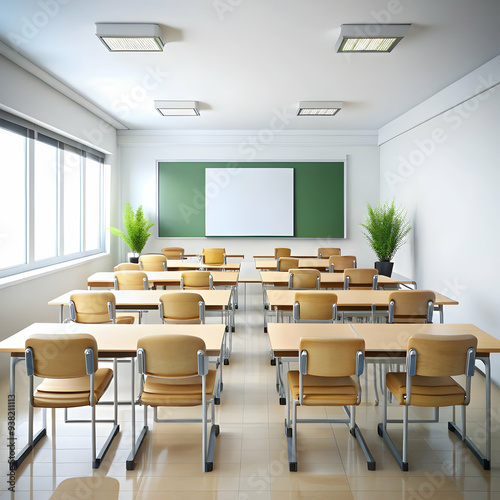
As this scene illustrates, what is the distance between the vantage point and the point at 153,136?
10.6 m

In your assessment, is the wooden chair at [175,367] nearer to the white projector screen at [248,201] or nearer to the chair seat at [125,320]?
the chair seat at [125,320]

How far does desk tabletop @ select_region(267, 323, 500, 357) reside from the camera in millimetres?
3203

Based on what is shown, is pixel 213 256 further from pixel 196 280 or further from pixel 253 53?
pixel 253 53

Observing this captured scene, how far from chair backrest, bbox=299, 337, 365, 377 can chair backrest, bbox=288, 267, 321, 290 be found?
3065mm

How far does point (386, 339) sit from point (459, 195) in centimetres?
361

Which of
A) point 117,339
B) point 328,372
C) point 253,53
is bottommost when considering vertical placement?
point 328,372

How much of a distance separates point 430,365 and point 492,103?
148 inches

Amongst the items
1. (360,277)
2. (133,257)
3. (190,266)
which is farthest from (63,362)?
(133,257)

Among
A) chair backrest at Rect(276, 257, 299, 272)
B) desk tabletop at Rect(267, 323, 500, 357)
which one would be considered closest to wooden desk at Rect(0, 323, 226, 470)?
desk tabletop at Rect(267, 323, 500, 357)

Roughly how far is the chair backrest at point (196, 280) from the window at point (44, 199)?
212 cm

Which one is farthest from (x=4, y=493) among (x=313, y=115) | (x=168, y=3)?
(x=313, y=115)

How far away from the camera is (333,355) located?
3006 mm

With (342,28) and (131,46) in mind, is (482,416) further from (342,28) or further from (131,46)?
(131,46)

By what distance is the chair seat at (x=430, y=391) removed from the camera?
10.1 ft
